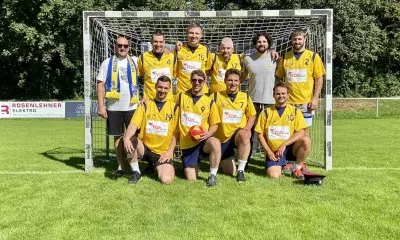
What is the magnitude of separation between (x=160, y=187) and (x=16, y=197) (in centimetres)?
166

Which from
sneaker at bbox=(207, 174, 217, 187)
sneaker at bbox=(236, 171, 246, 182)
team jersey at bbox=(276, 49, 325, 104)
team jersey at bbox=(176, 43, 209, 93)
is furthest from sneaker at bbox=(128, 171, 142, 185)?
team jersey at bbox=(276, 49, 325, 104)

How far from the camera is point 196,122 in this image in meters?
5.78

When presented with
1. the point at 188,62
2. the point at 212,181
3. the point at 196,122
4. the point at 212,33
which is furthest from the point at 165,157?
the point at 212,33

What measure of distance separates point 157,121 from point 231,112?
3.25 ft

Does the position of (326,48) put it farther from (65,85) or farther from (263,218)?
(65,85)

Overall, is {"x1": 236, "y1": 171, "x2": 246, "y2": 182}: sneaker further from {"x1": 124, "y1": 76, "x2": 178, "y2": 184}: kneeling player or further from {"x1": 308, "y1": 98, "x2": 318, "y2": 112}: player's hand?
{"x1": 308, "y1": 98, "x2": 318, "y2": 112}: player's hand

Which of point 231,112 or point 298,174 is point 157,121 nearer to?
point 231,112

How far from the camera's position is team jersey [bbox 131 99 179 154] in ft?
19.0

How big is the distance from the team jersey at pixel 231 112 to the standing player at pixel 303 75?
32.7 inches

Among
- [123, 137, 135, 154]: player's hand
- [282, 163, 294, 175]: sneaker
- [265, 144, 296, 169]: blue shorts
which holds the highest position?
[123, 137, 135, 154]: player's hand

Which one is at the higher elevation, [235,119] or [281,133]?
[235,119]

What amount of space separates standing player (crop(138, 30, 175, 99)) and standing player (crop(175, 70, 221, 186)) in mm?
606

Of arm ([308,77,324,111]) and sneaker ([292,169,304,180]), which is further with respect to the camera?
arm ([308,77,324,111])

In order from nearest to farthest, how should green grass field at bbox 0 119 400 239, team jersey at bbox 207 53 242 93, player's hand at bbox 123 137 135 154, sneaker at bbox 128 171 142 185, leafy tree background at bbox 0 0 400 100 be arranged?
green grass field at bbox 0 119 400 239
player's hand at bbox 123 137 135 154
sneaker at bbox 128 171 142 185
team jersey at bbox 207 53 242 93
leafy tree background at bbox 0 0 400 100
